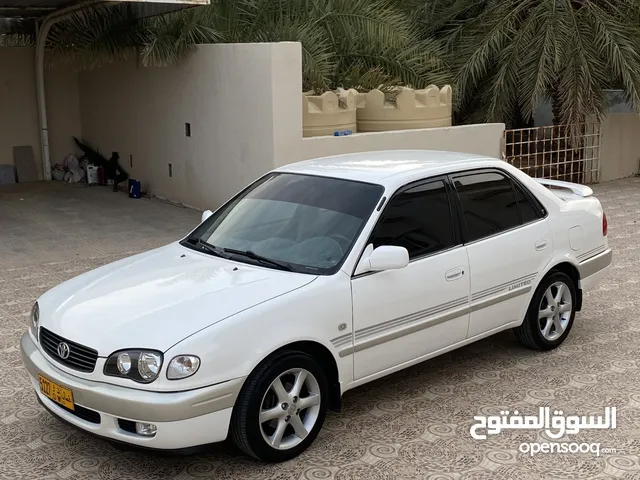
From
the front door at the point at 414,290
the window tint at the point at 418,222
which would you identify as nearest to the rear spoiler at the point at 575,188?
the window tint at the point at 418,222

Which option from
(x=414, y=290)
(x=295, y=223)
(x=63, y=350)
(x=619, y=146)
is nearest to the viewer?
(x=63, y=350)

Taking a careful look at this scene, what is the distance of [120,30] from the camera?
13.1m

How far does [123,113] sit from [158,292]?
10689mm

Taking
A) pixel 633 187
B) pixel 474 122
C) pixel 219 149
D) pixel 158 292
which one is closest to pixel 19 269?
pixel 219 149

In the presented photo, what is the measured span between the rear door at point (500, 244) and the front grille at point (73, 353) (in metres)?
2.50

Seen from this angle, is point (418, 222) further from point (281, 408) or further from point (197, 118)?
point (197, 118)

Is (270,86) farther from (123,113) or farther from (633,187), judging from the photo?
(633,187)

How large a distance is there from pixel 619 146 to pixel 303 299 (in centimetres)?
1302

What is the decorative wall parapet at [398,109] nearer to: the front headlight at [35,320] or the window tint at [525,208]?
the window tint at [525,208]

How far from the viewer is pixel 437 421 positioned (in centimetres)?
503

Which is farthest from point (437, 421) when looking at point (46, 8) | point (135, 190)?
point (46, 8)

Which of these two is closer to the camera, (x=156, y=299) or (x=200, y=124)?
(x=156, y=299)

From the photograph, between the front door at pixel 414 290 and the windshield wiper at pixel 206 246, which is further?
the windshield wiper at pixel 206 246

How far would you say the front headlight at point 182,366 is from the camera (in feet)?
13.1
